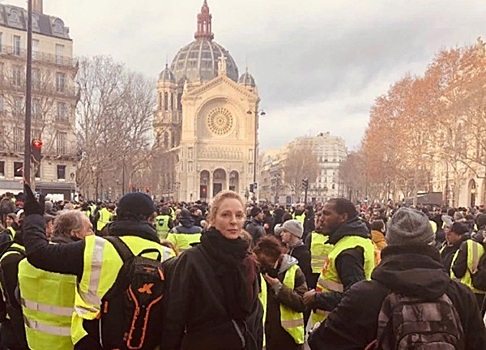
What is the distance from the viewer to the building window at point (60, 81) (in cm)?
Result: 4859

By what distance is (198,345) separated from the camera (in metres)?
3.30

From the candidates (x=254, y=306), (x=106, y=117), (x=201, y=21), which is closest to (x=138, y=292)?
(x=254, y=306)

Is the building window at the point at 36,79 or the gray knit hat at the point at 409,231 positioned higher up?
the building window at the point at 36,79

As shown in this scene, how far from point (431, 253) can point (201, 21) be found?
428 ft

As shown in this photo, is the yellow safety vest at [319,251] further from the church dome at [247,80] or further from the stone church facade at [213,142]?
the church dome at [247,80]

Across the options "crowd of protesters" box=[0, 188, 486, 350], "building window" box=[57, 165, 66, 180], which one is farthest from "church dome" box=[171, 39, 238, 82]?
"crowd of protesters" box=[0, 188, 486, 350]

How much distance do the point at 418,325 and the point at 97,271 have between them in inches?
72.2

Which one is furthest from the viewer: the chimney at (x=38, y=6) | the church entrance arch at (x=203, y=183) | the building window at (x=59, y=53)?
the church entrance arch at (x=203, y=183)

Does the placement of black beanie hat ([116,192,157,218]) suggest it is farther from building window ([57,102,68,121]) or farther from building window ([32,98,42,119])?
building window ([57,102,68,121])

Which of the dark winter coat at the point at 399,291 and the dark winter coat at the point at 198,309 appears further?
the dark winter coat at the point at 198,309

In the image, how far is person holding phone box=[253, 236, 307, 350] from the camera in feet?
16.6

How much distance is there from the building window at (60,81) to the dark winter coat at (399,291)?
4818 cm

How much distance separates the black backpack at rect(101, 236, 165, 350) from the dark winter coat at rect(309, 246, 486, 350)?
3.25ft

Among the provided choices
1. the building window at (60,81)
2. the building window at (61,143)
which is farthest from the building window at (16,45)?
the building window at (61,143)
